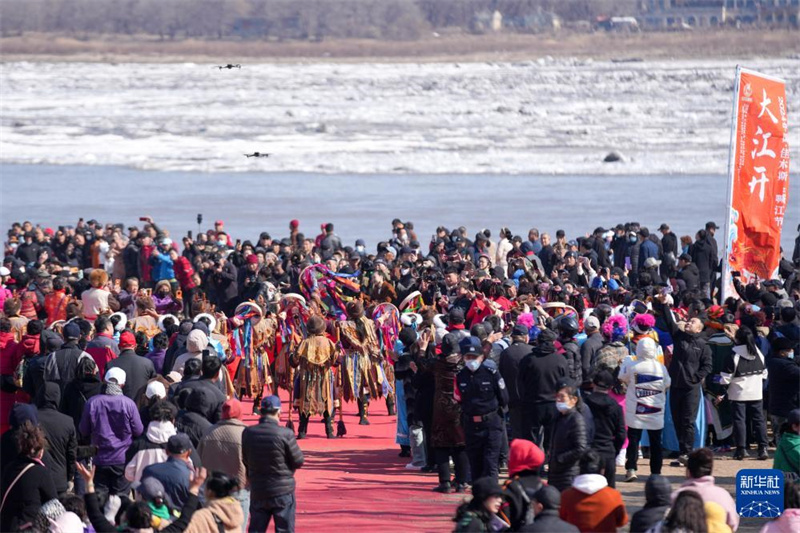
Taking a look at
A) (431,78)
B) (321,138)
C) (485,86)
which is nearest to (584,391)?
(321,138)

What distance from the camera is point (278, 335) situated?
37.6 feet

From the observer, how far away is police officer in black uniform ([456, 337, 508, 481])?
337 inches

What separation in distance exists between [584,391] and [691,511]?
3.48 m

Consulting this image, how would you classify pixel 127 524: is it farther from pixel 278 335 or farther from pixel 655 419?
pixel 278 335

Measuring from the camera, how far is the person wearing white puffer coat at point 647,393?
8.98 m

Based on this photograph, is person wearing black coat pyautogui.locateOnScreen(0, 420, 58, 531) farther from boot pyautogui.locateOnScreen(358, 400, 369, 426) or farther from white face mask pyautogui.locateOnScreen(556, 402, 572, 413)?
boot pyautogui.locateOnScreen(358, 400, 369, 426)

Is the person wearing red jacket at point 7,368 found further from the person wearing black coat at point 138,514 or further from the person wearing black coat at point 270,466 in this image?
the person wearing black coat at point 138,514

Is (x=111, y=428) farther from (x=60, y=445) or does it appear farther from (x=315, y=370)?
(x=315, y=370)

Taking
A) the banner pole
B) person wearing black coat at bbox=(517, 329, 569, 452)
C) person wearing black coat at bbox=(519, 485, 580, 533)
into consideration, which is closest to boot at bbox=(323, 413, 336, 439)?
person wearing black coat at bbox=(517, 329, 569, 452)

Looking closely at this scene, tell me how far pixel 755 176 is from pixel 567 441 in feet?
21.5

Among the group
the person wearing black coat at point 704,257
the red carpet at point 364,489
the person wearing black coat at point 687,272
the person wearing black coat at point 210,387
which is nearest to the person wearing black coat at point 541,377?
the red carpet at point 364,489

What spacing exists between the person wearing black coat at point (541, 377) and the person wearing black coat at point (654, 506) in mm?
2602

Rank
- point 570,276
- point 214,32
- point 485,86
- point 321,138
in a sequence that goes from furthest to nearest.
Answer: point 214,32, point 485,86, point 321,138, point 570,276

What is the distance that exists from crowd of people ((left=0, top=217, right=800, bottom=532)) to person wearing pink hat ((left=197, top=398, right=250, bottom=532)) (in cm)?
1
